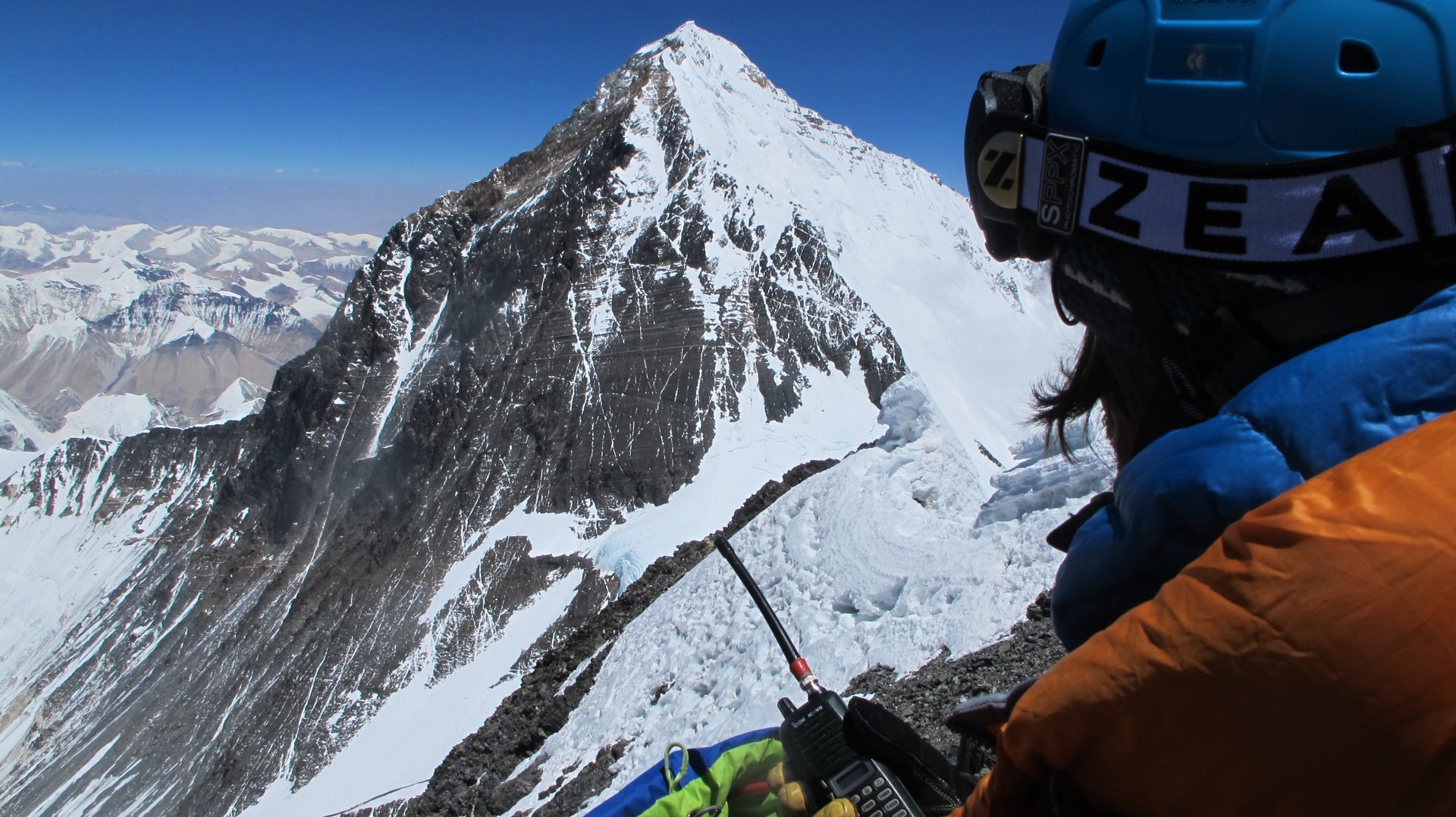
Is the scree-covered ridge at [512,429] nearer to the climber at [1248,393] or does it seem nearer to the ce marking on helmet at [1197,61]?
the climber at [1248,393]

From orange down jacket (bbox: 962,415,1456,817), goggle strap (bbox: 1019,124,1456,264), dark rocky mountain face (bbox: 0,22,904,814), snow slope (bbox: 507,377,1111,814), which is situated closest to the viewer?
orange down jacket (bbox: 962,415,1456,817)

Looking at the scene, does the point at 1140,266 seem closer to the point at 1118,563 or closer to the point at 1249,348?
the point at 1249,348

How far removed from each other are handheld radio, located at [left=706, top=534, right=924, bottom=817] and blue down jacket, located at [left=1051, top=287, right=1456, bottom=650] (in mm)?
1495

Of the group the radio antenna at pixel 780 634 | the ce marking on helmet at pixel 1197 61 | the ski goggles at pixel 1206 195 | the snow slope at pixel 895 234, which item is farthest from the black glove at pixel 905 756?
the snow slope at pixel 895 234

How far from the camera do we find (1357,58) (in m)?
1.71

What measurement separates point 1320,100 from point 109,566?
135235mm

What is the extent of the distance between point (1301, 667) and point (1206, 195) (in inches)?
46.3

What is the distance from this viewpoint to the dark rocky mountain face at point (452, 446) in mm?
50844

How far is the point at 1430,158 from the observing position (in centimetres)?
163

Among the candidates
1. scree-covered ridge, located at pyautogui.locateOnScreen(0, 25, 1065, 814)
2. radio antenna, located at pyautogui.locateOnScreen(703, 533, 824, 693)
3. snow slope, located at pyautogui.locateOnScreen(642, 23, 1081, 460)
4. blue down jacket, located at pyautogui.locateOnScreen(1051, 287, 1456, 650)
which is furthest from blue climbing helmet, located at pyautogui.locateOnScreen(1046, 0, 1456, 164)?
snow slope, located at pyautogui.locateOnScreen(642, 23, 1081, 460)

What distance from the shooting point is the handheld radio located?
2740 millimetres

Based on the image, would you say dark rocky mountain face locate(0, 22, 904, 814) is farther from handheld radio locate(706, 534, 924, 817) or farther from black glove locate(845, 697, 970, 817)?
black glove locate(845, 697, 970, 817)

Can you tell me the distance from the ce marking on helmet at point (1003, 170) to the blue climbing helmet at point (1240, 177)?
11 cm

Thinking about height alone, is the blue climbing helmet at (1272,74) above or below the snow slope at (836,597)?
above
